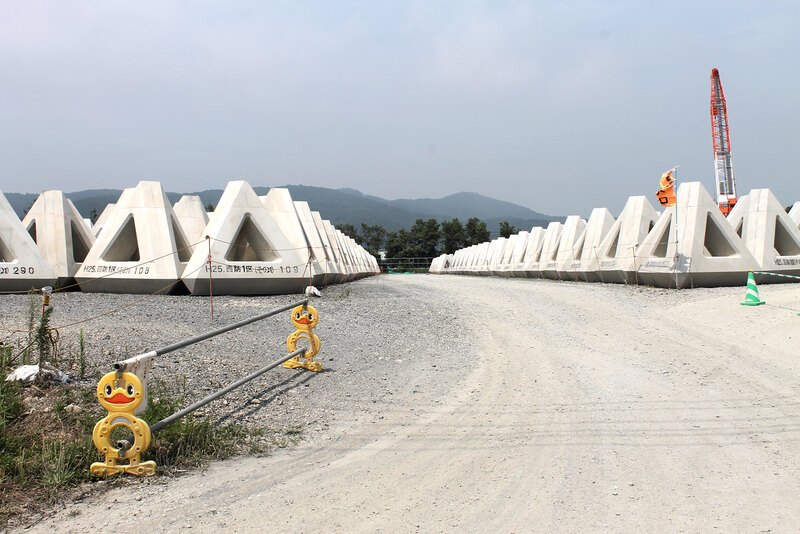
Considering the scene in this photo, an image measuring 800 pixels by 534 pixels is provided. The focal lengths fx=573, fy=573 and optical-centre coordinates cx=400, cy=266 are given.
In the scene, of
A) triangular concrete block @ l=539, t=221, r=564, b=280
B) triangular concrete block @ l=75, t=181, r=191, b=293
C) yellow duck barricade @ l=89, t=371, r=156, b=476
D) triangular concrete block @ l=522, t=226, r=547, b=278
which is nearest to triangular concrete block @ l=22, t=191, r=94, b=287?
triangular concrete block @ l=75, t=181, r=191, b=293

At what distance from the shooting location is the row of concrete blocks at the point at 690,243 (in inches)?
797

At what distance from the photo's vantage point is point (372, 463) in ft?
16.4

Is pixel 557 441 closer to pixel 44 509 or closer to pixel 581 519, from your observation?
pixel 581 519

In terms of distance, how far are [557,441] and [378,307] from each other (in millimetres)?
11453

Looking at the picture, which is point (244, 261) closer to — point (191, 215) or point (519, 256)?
point (191, 215)

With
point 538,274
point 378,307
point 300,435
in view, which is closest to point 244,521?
point 300,435

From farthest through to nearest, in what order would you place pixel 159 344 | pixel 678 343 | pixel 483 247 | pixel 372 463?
pixel 483 247
pixel 678 343
pixel 159 344
pixel 372 463

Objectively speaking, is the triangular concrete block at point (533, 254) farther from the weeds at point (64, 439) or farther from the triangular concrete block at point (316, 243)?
the weeds at point (64, 439)

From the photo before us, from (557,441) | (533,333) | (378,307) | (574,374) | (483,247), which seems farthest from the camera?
(483,247)

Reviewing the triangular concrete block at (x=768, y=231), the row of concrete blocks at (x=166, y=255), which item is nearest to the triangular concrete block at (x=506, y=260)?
the triangular concrete block at (x=768, y=231)

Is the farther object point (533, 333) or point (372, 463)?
point (533, 333)

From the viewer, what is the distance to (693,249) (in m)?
20.0

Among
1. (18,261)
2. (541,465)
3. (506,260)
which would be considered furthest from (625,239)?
(506,260)

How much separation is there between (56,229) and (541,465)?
24.9m
